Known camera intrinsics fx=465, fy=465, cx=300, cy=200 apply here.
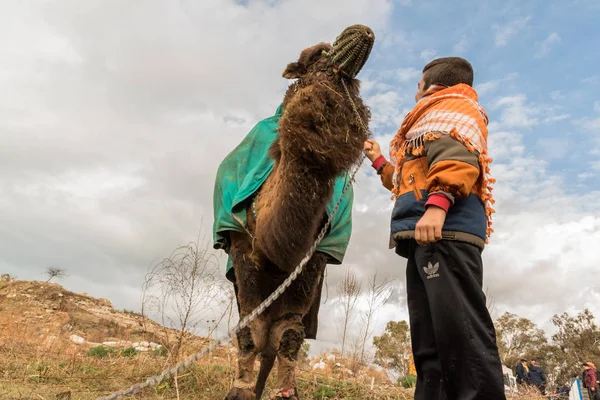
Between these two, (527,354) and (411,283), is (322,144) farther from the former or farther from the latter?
(527,354)

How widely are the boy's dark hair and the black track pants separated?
990 millimetres

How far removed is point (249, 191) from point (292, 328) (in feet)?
3.91

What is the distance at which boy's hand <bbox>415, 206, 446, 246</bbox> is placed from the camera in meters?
2.04

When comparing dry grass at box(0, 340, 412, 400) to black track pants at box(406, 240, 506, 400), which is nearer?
black track pants at box(406, 240, 506, 400)

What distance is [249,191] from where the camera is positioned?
145 inches

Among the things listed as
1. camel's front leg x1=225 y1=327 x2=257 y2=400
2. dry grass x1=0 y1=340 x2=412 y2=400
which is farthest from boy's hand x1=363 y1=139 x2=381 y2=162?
dry grass x1=0 y1=340 x2=412 y2=400

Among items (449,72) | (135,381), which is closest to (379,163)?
(449,72)

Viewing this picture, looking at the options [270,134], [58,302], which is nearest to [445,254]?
[270,134]

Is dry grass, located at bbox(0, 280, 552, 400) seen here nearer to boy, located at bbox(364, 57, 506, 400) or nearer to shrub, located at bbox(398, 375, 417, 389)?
shrub, located at bbox(398, 375, 417, 389)

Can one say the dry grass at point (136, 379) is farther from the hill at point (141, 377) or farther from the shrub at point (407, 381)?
the shrub at point (407, 381)

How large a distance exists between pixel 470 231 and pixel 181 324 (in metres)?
4.64

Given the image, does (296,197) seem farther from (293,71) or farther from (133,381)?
(133,381)

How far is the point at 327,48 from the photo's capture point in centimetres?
330

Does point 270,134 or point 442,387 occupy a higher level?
point 270,134
